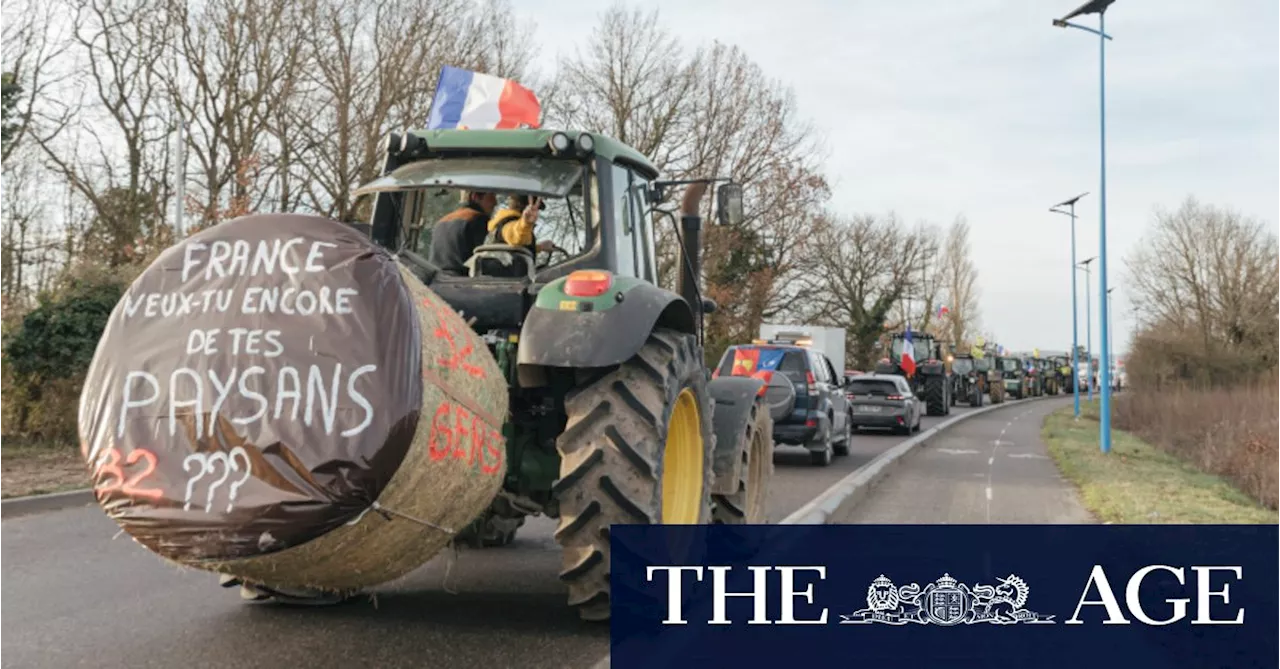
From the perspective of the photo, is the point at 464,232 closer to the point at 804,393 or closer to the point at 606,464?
the point at 606,464

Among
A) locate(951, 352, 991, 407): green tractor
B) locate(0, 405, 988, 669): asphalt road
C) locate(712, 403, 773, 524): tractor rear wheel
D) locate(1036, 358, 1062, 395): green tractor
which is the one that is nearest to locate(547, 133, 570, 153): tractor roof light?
locate(712, 403, 773, 524): tractor rear wheel

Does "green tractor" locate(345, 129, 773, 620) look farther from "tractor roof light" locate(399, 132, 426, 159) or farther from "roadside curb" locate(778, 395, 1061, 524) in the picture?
"roadside curb" locate(778, 395, 1061, 524)

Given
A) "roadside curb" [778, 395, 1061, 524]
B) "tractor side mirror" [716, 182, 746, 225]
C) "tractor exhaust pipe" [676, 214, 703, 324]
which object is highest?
"tractor side mirror" [716, 182, 746, 225]

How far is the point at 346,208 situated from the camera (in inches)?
1137

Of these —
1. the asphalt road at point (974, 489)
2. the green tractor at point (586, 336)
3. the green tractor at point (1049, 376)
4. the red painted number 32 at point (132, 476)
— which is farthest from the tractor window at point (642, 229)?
the green tractor at point (1049, 376)

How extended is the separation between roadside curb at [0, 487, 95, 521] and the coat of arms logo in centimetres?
709

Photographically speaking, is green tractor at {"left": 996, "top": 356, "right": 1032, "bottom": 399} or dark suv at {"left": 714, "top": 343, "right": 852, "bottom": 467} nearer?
dark suv at {"left": 714, "top": 343, "right": 852, "bottom": 467}

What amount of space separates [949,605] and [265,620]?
134 inches

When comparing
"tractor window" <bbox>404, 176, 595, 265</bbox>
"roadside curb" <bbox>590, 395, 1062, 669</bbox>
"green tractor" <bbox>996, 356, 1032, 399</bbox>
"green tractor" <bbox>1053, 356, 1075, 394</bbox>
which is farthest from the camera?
"green tractor" <bbox>1053, 356, 1075, 394</bbox>

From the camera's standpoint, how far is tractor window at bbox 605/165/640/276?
6227 millimetres

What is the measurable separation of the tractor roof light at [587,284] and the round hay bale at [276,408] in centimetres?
107

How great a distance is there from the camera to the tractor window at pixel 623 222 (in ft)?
20.4

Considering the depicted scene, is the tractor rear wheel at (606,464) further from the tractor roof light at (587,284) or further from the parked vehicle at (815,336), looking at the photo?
the parked vehicle at (815,336)

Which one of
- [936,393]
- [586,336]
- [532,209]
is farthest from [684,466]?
[936,393]
